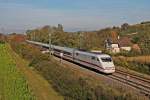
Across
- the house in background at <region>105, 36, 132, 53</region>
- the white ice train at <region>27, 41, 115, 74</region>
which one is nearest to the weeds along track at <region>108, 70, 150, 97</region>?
the white ice train at <region>27, 41, 115, 74</region>

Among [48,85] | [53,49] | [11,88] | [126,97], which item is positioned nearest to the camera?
[126,97]

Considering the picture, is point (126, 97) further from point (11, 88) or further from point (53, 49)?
point (53, 49)

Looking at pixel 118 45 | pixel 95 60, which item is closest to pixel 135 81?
pixel 95 60

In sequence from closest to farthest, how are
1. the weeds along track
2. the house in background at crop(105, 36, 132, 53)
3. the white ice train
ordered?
the weeds along track < the white ice train < the house in background at crop(105, 36, 132, 53)

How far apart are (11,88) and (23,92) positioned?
10.0ft

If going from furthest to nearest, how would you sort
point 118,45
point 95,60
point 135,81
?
point 118,45 → point 95,60 → point 135,81

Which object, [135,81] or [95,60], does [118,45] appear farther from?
[135,81]

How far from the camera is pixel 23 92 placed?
27719 millimetres

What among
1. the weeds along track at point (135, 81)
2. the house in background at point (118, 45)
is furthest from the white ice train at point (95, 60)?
the house in background at point (118, 45)

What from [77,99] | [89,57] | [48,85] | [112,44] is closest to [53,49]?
[112,44]

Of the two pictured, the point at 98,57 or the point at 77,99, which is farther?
the point at 98,57

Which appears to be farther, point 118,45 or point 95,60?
point 118,45

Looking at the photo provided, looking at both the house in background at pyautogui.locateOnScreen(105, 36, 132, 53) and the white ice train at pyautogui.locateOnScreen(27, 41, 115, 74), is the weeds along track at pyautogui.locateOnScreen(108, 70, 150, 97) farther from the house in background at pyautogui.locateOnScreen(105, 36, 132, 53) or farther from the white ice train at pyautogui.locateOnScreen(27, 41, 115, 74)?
the house in background at pyautogui.locateOnScreen(105, 36, 132, 53)

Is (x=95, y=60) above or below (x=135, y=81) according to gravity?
above
